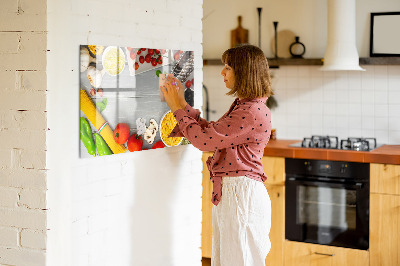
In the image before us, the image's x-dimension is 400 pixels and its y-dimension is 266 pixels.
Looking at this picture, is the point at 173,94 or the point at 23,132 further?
the point at 173,94

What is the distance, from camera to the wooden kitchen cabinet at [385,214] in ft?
13.1

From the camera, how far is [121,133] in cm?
266

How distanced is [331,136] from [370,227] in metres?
0.91

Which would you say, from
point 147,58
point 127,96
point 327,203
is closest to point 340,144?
point 327,203

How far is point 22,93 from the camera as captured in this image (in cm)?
234

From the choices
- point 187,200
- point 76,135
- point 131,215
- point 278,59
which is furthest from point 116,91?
point 278,59

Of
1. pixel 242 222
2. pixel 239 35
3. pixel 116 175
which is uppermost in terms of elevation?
pixel 239 35

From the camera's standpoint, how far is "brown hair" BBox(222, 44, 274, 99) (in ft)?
8.99

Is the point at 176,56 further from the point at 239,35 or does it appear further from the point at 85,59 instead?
the point at 239,35

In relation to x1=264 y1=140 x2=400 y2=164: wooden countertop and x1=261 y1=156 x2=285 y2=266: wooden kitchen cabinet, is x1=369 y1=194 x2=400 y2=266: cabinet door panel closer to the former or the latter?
x1=264 y1=140 x2=400 y2=164: wooden countertop

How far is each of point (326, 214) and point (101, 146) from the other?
2257 mm

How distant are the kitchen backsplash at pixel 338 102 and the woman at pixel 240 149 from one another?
213 cm

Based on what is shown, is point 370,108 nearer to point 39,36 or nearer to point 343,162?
point 343,162

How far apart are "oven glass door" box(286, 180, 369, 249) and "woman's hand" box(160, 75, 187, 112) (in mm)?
1683
